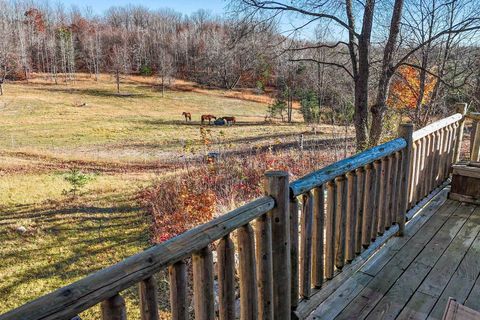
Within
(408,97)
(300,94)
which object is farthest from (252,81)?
(408,97)

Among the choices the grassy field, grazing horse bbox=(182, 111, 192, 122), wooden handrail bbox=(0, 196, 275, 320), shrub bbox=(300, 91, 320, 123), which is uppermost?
wooden handrail bbox=(0, 196, 275, 320)

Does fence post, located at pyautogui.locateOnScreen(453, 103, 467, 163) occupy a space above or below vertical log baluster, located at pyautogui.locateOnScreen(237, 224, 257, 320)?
above

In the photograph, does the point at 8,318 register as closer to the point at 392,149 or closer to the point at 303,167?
the point at 392,149

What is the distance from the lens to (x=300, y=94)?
34.2 m

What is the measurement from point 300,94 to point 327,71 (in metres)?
9.02

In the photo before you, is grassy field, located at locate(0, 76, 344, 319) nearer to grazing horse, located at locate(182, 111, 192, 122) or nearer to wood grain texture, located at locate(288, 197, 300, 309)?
grazing horse, located at locate(182, 111, 192, 122)

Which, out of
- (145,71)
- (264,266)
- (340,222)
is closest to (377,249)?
(340,222)

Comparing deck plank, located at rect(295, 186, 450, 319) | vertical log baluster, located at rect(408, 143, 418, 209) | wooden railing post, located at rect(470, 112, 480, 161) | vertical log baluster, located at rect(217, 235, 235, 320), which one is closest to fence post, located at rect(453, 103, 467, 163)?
wooden railing post, located at rect(470, 112, 480, 161)

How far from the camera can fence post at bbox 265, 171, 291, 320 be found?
5.40 feet

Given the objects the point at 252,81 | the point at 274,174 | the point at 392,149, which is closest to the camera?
the point at 274,174

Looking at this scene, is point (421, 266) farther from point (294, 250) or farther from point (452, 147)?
point (452, 147)

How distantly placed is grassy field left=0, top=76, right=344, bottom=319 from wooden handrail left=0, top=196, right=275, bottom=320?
3673 mm

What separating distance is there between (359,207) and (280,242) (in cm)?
98

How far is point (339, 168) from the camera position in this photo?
204 cm
